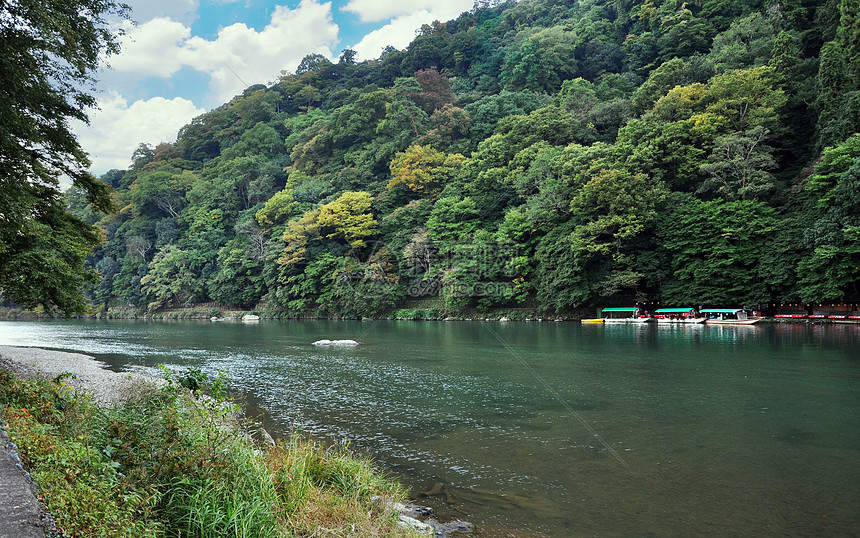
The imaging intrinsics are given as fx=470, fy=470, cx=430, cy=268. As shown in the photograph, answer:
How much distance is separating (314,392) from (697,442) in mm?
10395

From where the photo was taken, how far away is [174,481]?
4.61 m

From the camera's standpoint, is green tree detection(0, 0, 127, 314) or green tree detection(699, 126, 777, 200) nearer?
green tree detection(0, 0, 127, 314)

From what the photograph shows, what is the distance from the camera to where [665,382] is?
589 inches

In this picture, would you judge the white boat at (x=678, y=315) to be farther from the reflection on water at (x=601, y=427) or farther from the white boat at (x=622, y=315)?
the reflection on water at (x=601, y=427)

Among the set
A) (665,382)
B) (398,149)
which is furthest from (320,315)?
(665,382)

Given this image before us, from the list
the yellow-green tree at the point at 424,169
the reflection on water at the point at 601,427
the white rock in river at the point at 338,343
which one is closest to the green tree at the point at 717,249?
the reflection on water at the point at 601,427

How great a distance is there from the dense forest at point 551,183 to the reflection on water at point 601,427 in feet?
51.3

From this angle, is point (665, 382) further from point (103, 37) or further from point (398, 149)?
point (398, 149)

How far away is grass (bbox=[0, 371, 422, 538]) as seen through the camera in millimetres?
3736

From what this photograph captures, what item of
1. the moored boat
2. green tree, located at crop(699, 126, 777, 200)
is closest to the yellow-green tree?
green tree, located at crop(699, 126, 777, 200)

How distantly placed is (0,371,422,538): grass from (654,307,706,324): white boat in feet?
123

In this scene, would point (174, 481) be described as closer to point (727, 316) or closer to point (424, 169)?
point (727, 316)

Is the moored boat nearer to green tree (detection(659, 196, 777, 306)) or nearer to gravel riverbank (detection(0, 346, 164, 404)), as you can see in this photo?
green tree (detection(659, 196, 777, 306))

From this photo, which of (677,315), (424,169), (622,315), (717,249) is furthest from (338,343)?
(424,169)
